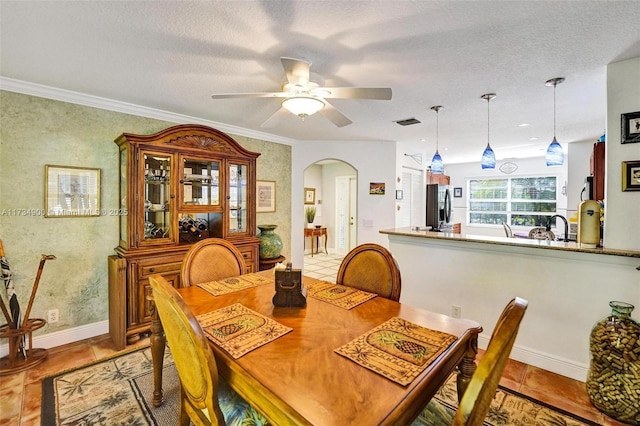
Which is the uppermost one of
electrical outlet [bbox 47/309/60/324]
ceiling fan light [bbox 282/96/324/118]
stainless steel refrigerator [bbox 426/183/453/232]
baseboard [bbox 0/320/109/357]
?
ceiling fan light [bbox 282/96/324/118]

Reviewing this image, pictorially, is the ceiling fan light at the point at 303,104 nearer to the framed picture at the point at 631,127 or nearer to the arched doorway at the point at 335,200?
the framed picture at the point at 631,127

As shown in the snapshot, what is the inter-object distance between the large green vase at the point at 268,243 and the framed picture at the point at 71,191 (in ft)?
5.93

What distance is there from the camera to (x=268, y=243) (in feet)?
12.9

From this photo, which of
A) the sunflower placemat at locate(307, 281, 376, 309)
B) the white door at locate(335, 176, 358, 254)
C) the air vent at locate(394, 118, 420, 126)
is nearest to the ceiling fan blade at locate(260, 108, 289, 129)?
the sunflower placemat at locate(307, 281, 376, 309)

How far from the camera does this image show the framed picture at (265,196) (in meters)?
4.32

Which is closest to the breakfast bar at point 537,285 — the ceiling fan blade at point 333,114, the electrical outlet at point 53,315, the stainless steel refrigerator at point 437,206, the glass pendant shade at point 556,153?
the glass pendant shade at point 556,153

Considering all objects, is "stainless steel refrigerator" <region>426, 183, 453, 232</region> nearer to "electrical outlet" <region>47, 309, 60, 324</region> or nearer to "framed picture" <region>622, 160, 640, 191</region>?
"framed picture" <region>622, 160, 640, 191</region>

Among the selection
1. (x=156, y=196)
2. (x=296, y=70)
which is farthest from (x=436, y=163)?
(x=156, y=196)

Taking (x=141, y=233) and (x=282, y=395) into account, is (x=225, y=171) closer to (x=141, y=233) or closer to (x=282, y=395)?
(x=141, y=233)

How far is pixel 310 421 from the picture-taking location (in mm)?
818

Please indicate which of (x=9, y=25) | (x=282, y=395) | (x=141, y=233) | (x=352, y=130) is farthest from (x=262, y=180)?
(x=282, y=395)

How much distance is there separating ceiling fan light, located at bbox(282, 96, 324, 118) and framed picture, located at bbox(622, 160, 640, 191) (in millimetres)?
2135

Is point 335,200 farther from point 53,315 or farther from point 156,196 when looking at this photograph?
point 53,315

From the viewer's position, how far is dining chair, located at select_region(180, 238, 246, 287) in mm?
2148
